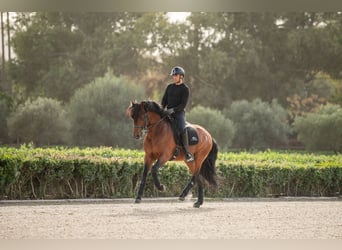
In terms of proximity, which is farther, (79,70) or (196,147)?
(79,70)

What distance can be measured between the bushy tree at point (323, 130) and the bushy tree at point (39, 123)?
8632mm

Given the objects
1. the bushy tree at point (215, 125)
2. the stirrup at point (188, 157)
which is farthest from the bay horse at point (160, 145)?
the bushy tree at point (215, 125)

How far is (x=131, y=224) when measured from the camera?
27.0 ft

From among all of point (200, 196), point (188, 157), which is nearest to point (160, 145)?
point (188, 157)

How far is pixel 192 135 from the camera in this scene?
404 inches

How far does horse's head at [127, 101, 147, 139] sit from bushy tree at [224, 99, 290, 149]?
17358 millimetres

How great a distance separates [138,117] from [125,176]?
1724 mm

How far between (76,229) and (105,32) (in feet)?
80.5

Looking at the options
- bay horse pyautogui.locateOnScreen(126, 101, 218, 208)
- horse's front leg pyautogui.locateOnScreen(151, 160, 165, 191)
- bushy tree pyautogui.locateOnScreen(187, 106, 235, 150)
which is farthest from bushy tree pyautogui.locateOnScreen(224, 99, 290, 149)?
horse's front leg pyautogui.locateOnScreen(151, 160, 165, 191)

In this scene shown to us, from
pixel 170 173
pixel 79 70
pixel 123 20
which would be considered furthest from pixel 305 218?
pixel 123 20

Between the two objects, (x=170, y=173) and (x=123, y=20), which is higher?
(x=123, y=20)

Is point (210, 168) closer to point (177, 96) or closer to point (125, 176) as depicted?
point (177, 96)

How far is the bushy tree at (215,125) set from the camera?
26094 mm

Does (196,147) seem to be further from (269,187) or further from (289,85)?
(289,85)
